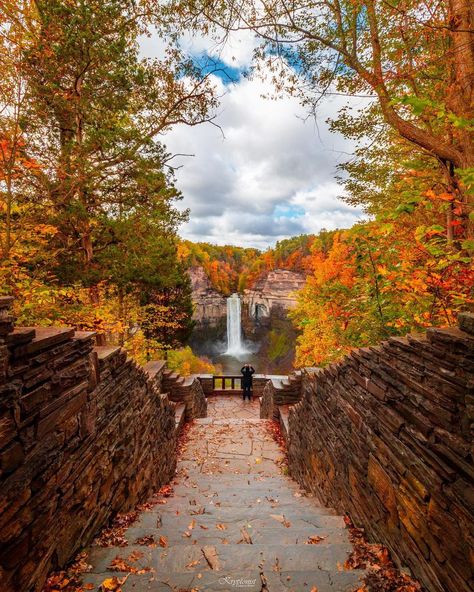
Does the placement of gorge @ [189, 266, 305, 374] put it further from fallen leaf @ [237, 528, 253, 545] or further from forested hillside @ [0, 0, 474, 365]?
fallen leaf @ [237, 528, 253, 545]

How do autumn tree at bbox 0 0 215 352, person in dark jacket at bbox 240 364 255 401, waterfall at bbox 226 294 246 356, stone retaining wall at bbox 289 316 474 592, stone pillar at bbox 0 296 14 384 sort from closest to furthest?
stone pillar at bbox 0 296 14 384
stone retaining wall at bbox 289 316 474 592
autumn tree at bbox 0 0 215 352
person in dark jacket at bbox 240 364 255 401
waterfall at bbox 226 294 246 356

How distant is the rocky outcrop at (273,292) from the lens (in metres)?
53.6

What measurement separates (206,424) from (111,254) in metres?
6.02

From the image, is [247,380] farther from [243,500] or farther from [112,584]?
[112,584]

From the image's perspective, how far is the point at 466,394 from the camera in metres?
1.78

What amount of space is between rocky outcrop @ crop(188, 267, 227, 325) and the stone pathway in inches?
2025

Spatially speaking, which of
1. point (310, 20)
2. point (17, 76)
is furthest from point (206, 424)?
point (310, 20)

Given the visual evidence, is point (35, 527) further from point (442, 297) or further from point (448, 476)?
point (442, 297)

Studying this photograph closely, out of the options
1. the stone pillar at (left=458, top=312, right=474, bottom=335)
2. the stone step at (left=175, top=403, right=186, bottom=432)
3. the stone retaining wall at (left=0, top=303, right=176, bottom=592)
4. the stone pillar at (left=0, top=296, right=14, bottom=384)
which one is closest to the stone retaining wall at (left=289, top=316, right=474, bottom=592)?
the stone pillar at (left=458, top=312, right=474, bottom=335)

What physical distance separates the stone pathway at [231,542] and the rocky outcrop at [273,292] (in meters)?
47.7

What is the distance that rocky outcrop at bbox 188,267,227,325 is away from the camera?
5691 centimetres

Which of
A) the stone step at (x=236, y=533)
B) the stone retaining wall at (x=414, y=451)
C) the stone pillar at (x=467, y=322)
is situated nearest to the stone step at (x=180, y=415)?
the stone step at (x=236, y=533)

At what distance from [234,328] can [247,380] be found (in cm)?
4588

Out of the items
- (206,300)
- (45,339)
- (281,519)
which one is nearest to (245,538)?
(281,519)
